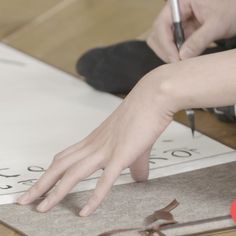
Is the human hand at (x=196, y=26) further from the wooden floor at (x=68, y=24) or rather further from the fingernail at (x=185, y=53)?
the wooden floor at (x=68, y=24)

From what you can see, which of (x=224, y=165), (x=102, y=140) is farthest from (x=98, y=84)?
(x=102, y=140)

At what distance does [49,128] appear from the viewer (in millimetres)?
1530

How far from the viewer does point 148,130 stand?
1.20m

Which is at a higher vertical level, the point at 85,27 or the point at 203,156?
the point at 85,27

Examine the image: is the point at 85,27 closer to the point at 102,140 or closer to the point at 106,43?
the point at 106,43

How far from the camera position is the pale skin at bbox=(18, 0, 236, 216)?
1194 mm

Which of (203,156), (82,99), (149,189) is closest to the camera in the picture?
(149,189)

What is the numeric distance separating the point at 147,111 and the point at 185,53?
27 centimetres

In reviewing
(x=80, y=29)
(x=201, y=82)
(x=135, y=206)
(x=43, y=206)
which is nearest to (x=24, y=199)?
(x=43, y=206)

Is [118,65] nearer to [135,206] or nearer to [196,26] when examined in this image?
[196,26]

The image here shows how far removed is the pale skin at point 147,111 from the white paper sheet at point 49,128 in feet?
0.36

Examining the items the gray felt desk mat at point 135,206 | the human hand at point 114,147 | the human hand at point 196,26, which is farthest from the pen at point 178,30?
the human hand at point 114,147

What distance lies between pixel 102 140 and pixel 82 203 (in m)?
0.10

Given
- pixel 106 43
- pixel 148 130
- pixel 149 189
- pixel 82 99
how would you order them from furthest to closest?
pixel 106 43 → pixel 82 99 → pixel 149 189 → pixel 148 130
